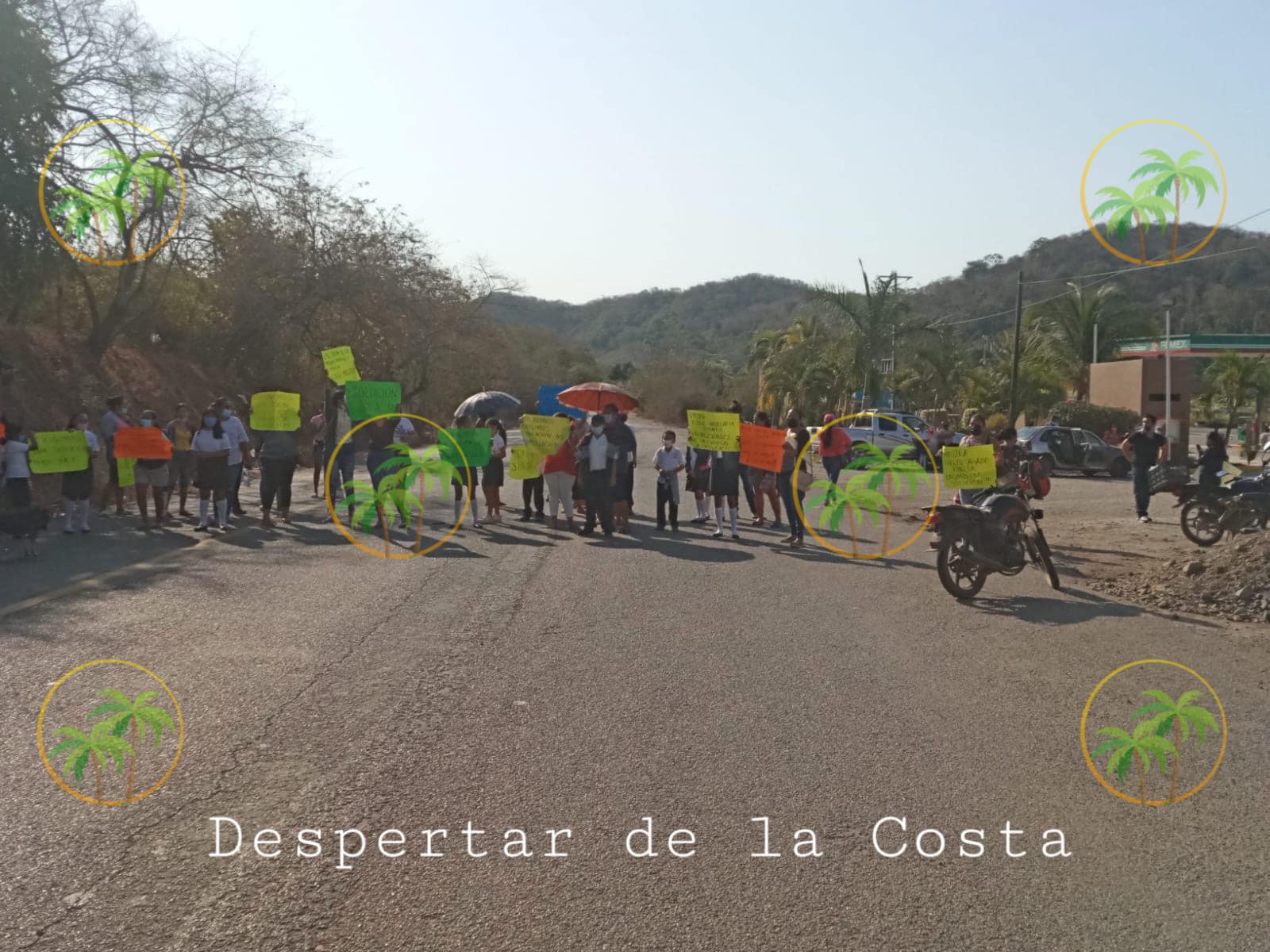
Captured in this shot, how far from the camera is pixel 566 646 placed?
831 centimetres

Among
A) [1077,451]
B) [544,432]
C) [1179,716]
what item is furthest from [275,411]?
[1077,451]

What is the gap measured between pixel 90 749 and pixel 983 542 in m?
7.94

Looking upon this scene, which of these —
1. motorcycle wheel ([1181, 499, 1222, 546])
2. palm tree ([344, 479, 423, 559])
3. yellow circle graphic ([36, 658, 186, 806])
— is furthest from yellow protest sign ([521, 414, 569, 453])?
yellow circle graphic ([36, 658, 186, 806])

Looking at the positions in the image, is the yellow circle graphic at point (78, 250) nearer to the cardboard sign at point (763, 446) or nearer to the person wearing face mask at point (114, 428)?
the person wearing face mask at point (114, 428)

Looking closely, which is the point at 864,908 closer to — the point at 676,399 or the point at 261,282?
the point at 261,282

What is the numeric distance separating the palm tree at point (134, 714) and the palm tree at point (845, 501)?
440 inches

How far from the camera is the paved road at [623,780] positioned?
398 cm

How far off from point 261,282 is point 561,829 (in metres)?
33.1

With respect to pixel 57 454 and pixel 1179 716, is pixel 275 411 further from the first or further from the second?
pixel 1179 716

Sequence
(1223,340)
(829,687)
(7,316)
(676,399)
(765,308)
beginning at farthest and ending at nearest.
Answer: (765,308) → (676,399) → (1223,340) → (7,316) → (829,687)

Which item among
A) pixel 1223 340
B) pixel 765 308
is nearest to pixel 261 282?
pixel 1223 340

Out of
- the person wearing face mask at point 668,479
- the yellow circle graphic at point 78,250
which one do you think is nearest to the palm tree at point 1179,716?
the person wearing face mask at point 668,479

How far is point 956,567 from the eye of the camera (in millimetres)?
10836

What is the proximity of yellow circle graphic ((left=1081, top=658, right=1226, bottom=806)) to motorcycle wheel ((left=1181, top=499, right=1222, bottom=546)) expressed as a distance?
8.14m
